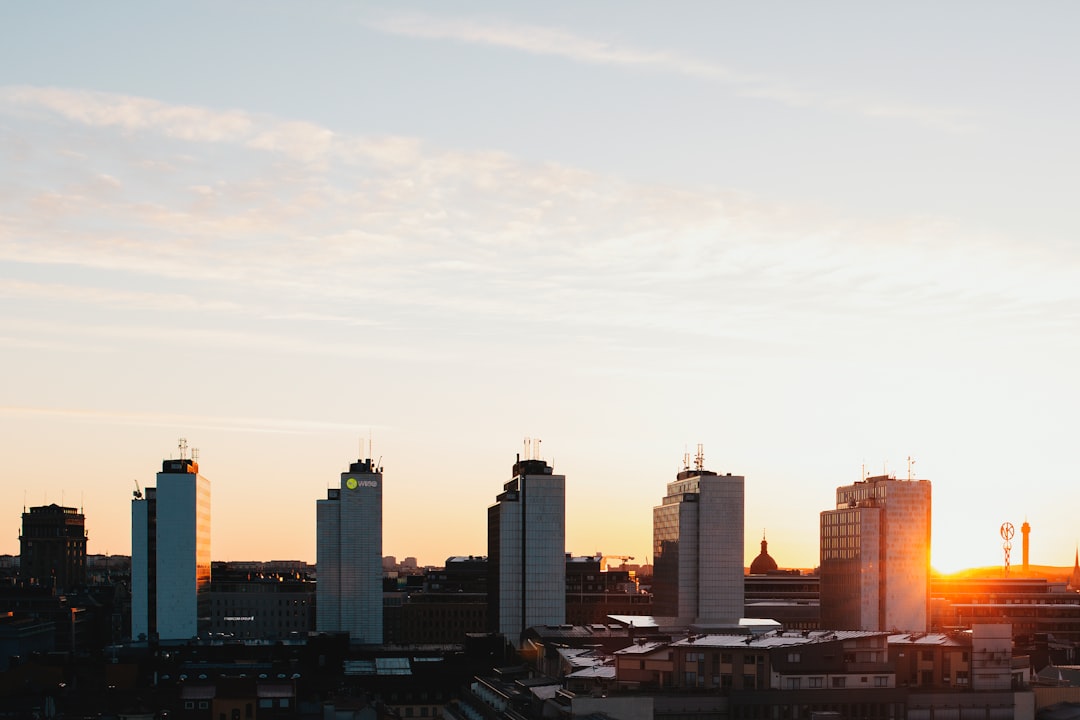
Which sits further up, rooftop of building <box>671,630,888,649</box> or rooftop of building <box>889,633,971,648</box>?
rooftop of building <box>671,630,888,649</box>

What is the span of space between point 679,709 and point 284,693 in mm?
47152

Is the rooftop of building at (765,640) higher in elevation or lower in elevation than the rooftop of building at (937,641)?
higher

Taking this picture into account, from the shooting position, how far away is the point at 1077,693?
192875mm

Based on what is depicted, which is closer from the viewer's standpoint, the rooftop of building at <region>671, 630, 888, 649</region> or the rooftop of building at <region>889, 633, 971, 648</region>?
the rooftop of building at <region>671, 630, 888, 649</region>

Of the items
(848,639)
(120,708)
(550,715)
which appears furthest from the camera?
(120,708)

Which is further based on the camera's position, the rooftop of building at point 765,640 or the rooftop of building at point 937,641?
the rooftop of building at point 937,641

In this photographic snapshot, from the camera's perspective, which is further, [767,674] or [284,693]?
[284,693]

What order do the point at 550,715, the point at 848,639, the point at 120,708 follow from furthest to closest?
1. the point at 120,708
2. the point at 848,639
3. the point at 550,715

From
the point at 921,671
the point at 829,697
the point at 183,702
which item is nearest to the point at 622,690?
the point at 829,697

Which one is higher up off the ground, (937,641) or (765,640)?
(765,640)

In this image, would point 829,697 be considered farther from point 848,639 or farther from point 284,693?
point 284,693

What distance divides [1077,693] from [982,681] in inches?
567

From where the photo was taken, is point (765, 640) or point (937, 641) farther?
point (937, 641)

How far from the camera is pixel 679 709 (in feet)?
570
